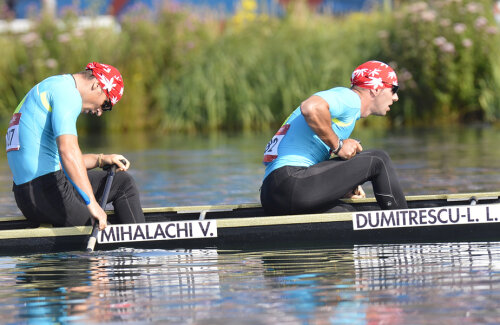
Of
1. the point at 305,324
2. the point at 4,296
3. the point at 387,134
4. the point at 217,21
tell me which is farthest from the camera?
the point at 217,21

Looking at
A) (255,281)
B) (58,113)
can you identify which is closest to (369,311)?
(255,281)

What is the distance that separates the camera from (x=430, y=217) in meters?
8.10

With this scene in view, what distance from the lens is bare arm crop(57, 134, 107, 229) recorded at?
25.2 feet

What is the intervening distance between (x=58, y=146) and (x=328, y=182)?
205 cm

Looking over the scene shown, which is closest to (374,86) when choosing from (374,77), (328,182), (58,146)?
(374,77)

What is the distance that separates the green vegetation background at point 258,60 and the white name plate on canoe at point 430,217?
44.4 feet

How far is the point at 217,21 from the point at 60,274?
18.1 meters

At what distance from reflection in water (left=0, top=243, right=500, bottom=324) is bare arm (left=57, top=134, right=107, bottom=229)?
1.66ft

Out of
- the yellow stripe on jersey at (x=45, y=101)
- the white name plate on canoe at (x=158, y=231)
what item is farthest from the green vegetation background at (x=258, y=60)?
the yellow stripe on jersey at (x=45, y=101)

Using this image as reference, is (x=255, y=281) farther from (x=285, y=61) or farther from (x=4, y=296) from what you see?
(x=285, y=61)

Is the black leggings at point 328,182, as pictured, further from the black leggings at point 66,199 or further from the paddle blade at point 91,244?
the paddle blade at point 91,244

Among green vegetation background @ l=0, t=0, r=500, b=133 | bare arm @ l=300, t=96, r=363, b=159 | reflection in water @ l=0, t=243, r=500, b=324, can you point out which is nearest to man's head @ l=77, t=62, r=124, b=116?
reflection in water @ l=0, t=243, r=500, b=324

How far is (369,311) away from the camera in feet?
19.2

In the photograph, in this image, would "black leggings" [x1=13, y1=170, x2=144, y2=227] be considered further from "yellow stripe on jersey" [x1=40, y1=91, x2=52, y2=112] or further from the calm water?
"yellow stripe on jersey" [x1=40, y1=91, x2=52, y2=112]
